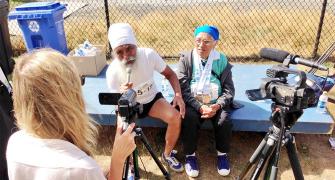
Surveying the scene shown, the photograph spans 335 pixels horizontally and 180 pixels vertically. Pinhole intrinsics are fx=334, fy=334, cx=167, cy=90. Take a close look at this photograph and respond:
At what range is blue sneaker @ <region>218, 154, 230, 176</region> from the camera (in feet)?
9.72

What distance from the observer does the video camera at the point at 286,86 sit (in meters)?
1.78

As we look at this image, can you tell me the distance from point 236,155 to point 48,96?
7.83ft

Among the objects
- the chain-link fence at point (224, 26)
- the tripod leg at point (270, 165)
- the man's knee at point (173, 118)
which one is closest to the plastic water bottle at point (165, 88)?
the man's knee at point (173, 118)

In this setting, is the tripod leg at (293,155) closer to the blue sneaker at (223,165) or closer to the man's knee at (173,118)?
the blue sneaker at (223,165)

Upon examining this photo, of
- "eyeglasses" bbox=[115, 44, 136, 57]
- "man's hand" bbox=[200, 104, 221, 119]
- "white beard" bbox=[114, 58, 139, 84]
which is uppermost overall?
"eyeglasses" bbox=[115, 44, 136, 57]

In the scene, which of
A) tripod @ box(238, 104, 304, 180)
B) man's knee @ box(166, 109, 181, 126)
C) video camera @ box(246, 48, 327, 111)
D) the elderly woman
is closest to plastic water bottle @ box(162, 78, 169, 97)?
the elderly woman

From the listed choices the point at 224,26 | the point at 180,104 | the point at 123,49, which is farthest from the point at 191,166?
the point at 224,26

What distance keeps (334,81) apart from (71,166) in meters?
3.47

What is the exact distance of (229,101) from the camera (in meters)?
2.98

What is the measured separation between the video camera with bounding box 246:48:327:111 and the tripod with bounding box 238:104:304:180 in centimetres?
7

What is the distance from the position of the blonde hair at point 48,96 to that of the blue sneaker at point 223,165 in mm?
1927

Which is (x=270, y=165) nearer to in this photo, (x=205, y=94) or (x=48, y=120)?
(x=205, y=94)

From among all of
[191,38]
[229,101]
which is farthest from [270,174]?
[191,38]

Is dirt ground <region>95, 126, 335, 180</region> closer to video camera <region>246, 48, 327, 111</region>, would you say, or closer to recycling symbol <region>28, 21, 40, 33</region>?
video camera <region>246, 48, 327, 111</region>
